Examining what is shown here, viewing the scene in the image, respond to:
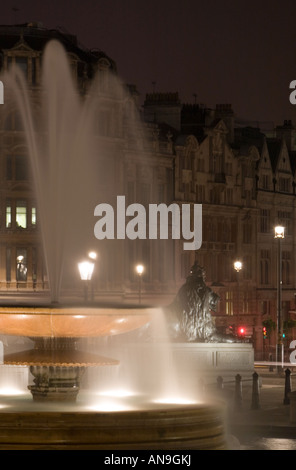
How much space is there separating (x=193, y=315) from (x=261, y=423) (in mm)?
12843

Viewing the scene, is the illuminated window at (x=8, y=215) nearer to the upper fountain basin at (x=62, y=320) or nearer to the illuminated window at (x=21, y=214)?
the illuminated window at (x=21, y=214)

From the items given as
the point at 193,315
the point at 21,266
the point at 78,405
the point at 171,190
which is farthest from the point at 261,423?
the point at 171,190

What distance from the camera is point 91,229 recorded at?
72.1 metres

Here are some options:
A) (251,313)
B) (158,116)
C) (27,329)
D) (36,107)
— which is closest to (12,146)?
(36,107)

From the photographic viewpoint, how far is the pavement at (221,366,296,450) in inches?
1121

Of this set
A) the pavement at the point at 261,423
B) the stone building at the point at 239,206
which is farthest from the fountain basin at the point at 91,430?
the stone building at the point at 239,206

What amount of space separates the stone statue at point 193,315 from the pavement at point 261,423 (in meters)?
4.57

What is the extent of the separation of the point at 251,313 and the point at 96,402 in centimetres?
6340

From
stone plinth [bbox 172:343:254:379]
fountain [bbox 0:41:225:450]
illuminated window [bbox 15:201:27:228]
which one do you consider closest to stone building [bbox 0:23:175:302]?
illuminated window [bbox 15:201:27:228]

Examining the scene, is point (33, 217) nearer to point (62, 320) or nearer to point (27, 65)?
point (27, 65)

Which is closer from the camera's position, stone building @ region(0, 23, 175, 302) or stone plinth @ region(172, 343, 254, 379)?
stone plinth @ region(172, 343, 254, 379)

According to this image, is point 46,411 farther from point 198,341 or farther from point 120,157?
point 120,157

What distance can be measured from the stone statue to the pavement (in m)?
4.57

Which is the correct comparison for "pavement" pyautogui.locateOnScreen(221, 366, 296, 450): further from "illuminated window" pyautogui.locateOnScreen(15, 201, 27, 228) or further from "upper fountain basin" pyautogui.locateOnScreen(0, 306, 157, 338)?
"illuminated window" pyautogui.locateOnScreen(15, 201, 27, 228)
